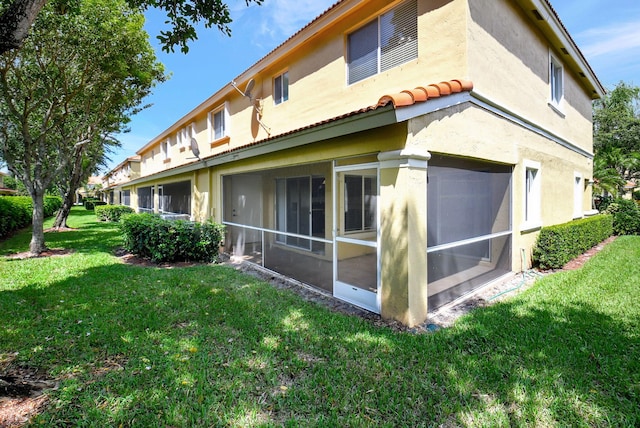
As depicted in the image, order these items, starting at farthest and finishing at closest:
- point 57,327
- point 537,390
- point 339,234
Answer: point 339,234 < point 57,327 < point 537,390

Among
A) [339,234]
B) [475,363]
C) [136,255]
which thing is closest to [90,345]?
[339,234]

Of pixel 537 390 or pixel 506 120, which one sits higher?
pixel 506 120

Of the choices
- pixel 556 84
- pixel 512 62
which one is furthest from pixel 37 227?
pixel 556 84

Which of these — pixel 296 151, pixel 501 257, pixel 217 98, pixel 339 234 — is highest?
pixel 217 98

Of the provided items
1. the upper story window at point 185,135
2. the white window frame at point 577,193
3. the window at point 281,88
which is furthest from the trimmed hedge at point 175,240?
the white window frame at point 577,193

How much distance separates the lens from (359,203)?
18.8 feet

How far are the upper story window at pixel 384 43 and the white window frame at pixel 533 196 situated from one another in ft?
15.0

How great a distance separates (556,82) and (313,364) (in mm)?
12105

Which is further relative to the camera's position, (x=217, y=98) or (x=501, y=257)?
(x=217, y=98)

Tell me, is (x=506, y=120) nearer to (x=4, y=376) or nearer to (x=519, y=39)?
(x=519, y=39)

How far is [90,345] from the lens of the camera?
4027mm

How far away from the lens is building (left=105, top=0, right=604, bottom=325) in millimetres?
4871

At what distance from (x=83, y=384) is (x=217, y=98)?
41.3ft

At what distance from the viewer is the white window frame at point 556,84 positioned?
947 cm
